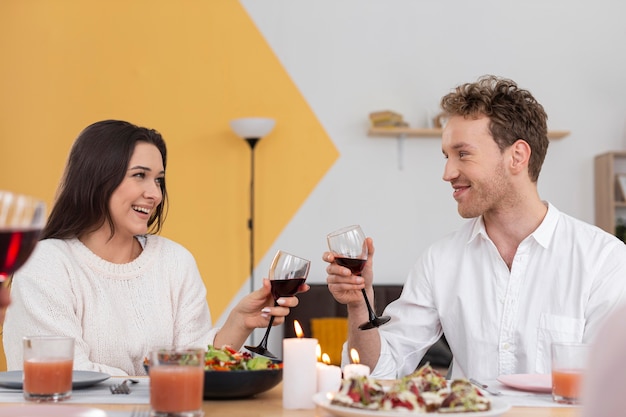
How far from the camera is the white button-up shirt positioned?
7.70 ft

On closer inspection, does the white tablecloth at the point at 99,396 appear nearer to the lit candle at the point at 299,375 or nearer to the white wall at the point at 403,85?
the lit candle at the point at 299,375

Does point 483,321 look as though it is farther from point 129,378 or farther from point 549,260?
point 129,378

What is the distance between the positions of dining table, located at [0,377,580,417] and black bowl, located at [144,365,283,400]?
0.02 metres

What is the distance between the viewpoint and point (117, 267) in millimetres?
2527

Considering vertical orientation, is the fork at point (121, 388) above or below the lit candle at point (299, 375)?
below

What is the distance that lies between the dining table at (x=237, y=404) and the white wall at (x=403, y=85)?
3590mm

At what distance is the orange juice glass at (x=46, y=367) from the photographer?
59.7 inches

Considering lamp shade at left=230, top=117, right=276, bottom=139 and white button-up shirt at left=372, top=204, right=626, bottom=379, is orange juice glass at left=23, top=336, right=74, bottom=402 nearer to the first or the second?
white button-up shirt at left=372, top=204, right=626, bottom=379

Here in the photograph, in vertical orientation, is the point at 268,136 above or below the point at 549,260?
above

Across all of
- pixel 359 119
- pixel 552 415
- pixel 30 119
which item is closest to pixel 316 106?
pixel 359 119

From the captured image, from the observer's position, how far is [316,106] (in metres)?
5.29

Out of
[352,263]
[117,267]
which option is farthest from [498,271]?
[117,267]

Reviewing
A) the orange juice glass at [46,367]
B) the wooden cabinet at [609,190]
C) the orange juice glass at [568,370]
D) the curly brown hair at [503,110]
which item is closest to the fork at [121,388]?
the orange juice glass at [46,367]

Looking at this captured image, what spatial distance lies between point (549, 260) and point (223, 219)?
311 centimetres
